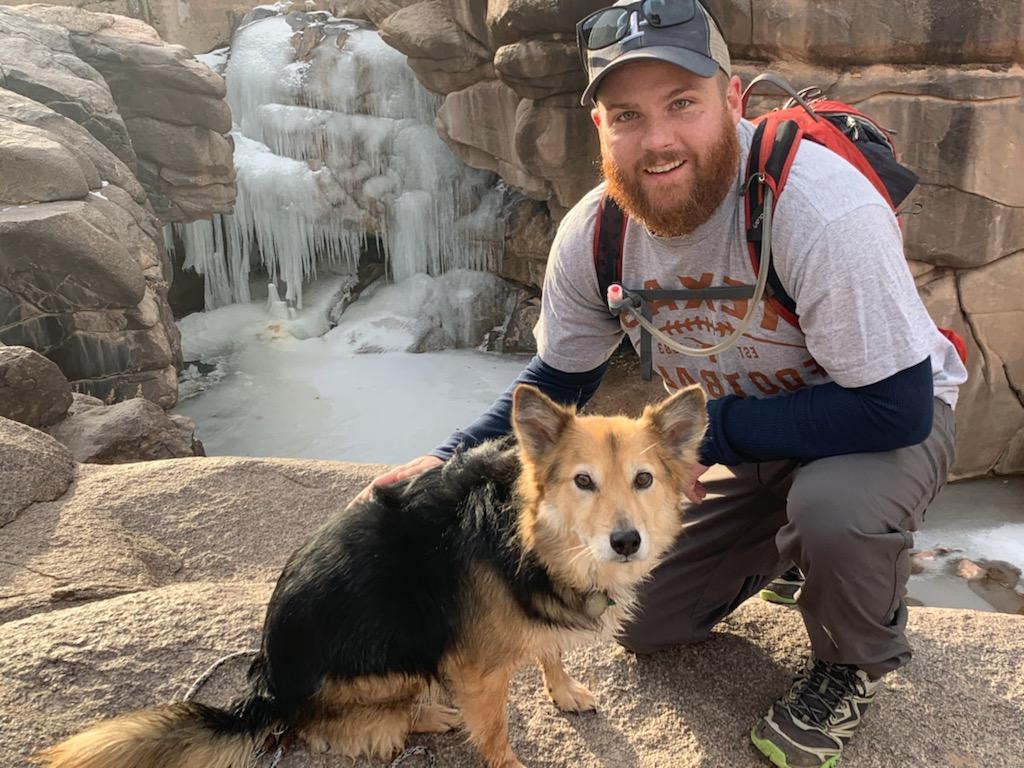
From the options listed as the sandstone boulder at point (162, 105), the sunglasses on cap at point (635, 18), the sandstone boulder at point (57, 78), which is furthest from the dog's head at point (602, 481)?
the sandstone boulder at point (162, 105)

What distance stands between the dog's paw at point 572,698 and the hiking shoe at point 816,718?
54 cm

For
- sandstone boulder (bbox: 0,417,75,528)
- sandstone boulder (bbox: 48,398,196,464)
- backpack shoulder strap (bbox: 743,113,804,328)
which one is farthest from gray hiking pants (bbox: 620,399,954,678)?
sandstone boulder (bbox: 48,398,196,464)

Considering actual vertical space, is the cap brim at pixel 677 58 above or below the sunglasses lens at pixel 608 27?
below

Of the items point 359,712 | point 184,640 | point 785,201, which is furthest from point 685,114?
point 184,640

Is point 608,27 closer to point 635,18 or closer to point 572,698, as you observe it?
point 635,18

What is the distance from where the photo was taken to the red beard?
2.21 meters

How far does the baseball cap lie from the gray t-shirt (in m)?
0.30

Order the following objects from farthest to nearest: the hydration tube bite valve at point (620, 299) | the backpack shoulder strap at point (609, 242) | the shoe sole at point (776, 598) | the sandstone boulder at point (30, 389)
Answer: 1. the sandstone boulder at point (30, 389)
2. the shoe sole at point (776, 598)
3. the backpack shoulder strap at point (609, 242)
4. the hydration tube bite valve at point (620, 299)

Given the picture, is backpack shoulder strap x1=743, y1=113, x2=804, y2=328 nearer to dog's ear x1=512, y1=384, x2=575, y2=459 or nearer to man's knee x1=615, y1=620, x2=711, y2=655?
dog's ear x1=512, y1=384, x2=575, y2=459

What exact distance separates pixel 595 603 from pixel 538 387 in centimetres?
92

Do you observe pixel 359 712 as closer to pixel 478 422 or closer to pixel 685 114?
pixel 478 422

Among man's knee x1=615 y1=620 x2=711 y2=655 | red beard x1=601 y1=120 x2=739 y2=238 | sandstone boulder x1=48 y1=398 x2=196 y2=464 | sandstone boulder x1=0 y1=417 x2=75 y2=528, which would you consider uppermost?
red beard x1=601 y1=120 x2=739 y2=238

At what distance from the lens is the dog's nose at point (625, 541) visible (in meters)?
1.82

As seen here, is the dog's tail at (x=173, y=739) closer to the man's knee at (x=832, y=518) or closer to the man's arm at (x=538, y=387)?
the man's arm at (x=538, y=387)
